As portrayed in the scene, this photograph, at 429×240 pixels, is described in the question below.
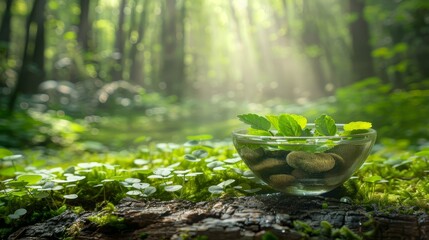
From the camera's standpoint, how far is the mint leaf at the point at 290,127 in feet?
5.14

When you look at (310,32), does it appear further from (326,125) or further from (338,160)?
(338,160)

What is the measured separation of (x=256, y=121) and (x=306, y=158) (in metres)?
0.29

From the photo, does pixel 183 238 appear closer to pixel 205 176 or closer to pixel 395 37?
pixel 205 176

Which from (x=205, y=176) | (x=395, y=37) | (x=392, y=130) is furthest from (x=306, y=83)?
(x=205, y=176)

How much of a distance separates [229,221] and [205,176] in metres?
0.62

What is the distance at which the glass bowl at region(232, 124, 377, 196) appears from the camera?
1417mm

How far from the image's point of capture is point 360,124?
1.56m

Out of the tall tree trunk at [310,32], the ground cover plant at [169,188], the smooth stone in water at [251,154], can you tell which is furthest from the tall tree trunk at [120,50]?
the smooth stone in water at [251,154]

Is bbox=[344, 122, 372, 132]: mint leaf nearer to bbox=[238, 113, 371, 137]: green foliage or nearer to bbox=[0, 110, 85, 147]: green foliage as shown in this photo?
bbox=[238, 113, 371, 137]: green foliage

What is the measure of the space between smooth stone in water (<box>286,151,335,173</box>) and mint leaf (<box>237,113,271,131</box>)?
0.79 ft

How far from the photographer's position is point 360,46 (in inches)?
340

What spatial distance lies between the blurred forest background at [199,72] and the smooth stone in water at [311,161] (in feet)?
2.79

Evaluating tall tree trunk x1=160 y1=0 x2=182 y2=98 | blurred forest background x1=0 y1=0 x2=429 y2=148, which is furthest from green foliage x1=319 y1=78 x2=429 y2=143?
tall tree trunk x1=160 y1=0 x2=182 y2=98

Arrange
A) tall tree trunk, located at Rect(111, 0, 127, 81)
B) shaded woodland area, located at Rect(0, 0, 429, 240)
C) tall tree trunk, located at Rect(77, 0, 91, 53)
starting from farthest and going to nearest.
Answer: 1. tall tree trunk, located at Rect(111, 0, 127, 81)
2. tall tree trunk, located at Rect(77, 0, 91, 53)
3. shaded woodland area, located at Rect(0, 0, 429, 240)
